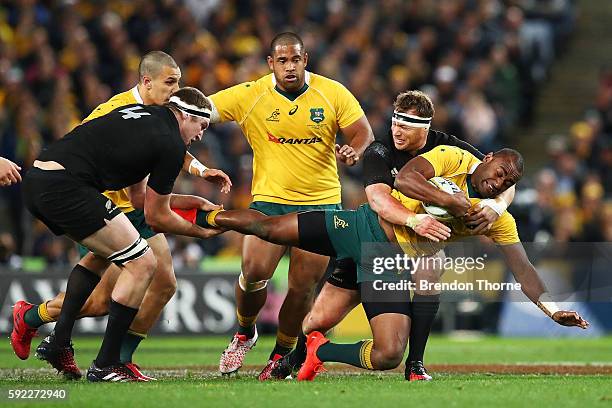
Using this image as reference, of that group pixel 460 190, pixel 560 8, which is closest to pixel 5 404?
pixel 460 190

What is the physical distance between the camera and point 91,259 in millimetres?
10266

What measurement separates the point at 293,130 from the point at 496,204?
6.93 feet

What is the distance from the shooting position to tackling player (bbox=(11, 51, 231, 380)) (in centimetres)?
1049

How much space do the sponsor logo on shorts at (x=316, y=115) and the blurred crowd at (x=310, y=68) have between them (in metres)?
6.58

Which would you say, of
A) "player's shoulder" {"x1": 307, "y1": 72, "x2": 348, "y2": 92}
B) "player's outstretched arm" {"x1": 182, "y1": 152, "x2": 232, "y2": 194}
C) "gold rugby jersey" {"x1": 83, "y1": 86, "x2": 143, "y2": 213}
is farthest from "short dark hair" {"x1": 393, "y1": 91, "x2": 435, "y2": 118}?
"gold rugby jersey" {"x1": 83, "y1": 86, "x2": 143, "y2": 213}

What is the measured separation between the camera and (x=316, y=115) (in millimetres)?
10930

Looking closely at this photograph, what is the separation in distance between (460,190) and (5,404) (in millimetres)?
3789

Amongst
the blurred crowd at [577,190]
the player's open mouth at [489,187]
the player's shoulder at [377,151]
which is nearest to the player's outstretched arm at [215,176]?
the player's shoulder at [377,151]

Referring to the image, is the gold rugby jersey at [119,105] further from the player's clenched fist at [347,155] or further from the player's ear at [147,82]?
the player's clenched fist at [347,155]

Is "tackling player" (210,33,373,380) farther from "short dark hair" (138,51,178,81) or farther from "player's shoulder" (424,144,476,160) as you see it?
"player's shoulder" (424,144,476,160)

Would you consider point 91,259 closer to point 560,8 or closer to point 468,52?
point 468,52

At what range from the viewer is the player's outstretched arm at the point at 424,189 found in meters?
9.36

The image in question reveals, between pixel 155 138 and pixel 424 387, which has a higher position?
pixel 155 138

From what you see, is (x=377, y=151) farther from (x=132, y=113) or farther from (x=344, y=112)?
(x=132, y=113)
